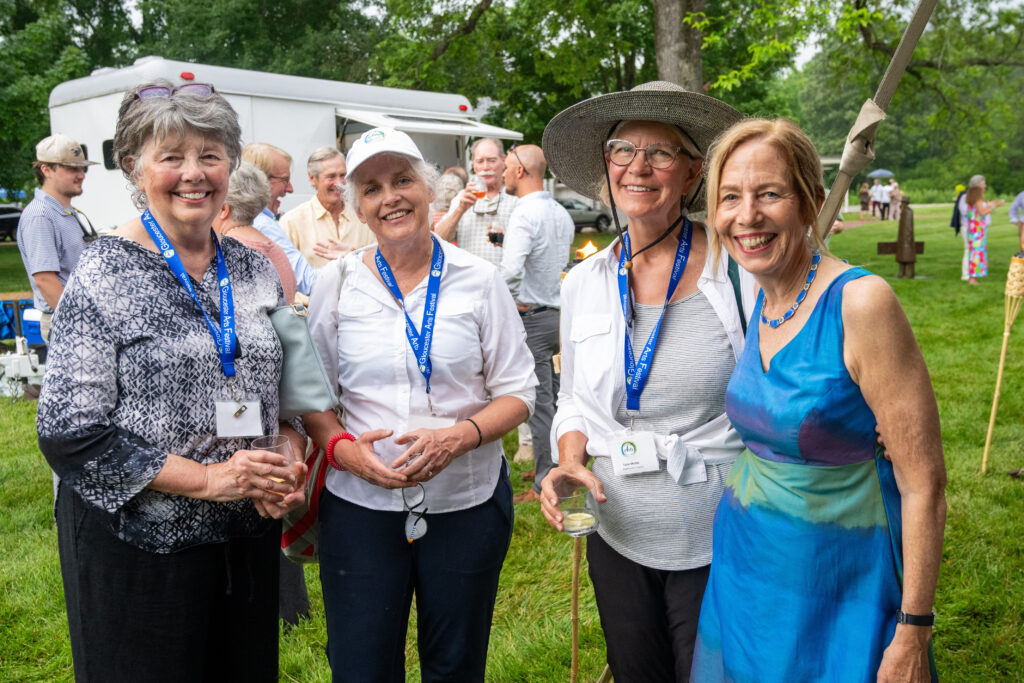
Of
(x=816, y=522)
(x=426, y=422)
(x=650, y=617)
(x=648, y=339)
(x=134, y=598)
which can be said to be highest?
(x=648, y=339)

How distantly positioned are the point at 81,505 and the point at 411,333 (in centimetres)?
94

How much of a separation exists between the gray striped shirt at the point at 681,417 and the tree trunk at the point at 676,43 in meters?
10.5

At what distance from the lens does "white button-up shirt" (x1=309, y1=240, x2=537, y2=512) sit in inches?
93.9

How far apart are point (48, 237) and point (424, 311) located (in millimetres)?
4883

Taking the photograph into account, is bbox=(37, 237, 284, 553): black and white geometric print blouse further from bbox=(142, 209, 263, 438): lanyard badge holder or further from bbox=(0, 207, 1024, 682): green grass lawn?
bbox=(0, 207, 1024, 682): green grass lawn

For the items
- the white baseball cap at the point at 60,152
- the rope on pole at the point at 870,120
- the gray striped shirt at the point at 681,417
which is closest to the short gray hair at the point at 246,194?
the gray striped shirt at the point at 681,417

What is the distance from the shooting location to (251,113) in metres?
10.5

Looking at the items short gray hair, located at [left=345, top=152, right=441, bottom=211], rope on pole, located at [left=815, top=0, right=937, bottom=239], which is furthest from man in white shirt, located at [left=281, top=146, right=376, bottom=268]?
rope on pole, located at [left=815, top=0, right=937, bottom=239]

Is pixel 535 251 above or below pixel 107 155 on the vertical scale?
below

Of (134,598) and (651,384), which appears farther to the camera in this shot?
(651,384)

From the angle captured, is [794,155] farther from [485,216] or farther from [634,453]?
[485,216]

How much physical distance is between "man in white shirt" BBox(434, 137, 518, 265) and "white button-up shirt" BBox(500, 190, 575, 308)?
182 millimetres

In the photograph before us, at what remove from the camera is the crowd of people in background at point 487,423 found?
178cm

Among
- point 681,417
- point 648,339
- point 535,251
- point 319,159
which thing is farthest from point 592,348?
point 319,159
